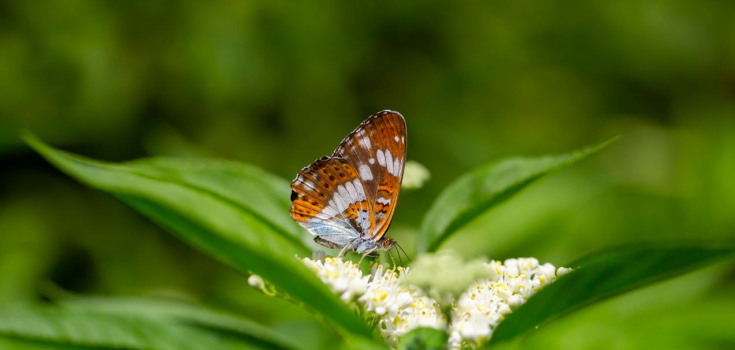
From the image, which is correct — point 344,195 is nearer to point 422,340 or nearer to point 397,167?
point 397,167

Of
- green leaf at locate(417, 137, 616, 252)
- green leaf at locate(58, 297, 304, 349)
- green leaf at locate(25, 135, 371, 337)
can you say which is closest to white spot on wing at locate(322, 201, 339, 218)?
green leaf at locate(417, 137, 616, 252)

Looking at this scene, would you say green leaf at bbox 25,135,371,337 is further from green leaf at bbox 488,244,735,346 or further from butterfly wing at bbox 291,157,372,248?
butterfly wing at bbox 291,157,372,248

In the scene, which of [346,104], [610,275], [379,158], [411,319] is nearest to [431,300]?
[411,319]

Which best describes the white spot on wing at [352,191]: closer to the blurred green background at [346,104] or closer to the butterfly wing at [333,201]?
the butterfly wing at [333,201]

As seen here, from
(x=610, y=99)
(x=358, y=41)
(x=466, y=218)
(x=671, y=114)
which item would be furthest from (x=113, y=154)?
(x=671, y=114)

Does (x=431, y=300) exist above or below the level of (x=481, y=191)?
below

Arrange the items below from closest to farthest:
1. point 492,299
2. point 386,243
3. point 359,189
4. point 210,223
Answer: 1. point 210,223
2. point 492,299
3. point 386,243
4. point 359,189

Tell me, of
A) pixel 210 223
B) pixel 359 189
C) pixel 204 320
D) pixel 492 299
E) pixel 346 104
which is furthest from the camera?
pixel 346 104
